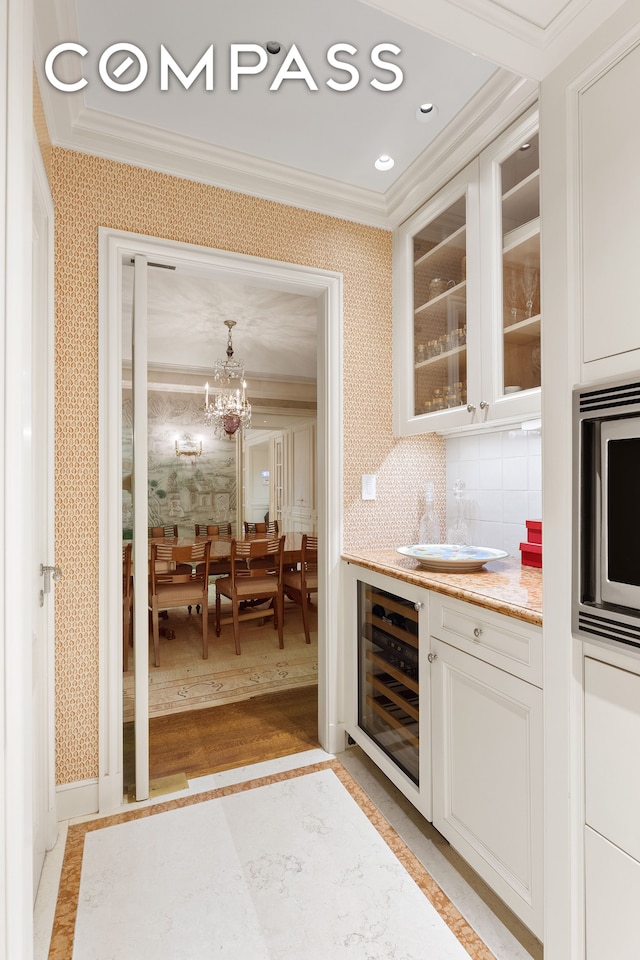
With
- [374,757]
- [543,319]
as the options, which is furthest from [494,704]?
[543,319]

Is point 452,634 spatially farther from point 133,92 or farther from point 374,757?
point 133,92

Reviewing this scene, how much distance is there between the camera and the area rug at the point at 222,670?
113 inches

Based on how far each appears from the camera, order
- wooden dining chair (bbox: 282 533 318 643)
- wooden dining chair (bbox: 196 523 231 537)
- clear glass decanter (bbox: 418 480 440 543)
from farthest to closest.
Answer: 1. wooden dining chair (bbox: 196 523 231 537)
2. wooden dining chair (bbox: 282 533 318 643)
3. clear glass decanter (bbox: 418 480 440 543)

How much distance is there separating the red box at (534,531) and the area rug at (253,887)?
119 centimetres

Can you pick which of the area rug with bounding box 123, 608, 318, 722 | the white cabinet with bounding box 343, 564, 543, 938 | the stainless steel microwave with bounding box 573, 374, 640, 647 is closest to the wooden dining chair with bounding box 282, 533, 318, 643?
the area rug with bounding box 123, 608, 318, 722

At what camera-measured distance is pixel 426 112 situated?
184cm

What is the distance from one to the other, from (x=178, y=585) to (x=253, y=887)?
2.53 metres

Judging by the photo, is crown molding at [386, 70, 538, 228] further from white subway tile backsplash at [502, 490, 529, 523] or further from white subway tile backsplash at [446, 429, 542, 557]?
white subway tile backsplash at [502, 490, 529, 523]

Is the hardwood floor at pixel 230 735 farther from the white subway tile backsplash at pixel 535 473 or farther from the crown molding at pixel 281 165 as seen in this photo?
the crown molding at pixel 281 165

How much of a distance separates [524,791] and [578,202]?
143cm

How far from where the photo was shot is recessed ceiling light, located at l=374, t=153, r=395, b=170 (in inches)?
83.0

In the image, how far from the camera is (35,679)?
168cm

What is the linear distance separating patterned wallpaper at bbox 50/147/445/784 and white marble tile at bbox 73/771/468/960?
45 centimetres

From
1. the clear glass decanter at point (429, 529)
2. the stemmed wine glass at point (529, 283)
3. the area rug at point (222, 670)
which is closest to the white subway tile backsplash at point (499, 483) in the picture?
the clear glass decanter at point (429, 529)
